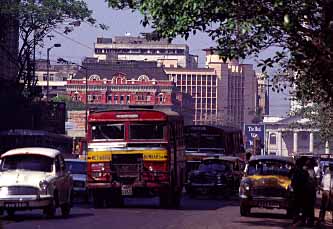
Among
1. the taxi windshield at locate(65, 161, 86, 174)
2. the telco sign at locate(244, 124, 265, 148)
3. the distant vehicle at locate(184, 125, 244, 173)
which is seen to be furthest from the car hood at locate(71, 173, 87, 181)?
the telco sign at locate(244, 124, 265, 148)

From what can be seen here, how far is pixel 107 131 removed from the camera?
33594 mm

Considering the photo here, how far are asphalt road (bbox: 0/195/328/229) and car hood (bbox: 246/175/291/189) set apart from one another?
3.50 feet

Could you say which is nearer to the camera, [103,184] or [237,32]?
[237,32]

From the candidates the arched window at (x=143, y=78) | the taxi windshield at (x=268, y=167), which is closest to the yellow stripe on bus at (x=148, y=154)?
the taxi windshield at (x=268, y=167)

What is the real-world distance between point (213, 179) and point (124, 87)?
81754 mm

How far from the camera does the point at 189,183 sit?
148 ft

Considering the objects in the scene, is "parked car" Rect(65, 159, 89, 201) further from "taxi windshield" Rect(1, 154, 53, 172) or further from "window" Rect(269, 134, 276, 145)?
"window" Rect(269, 134, 276, 145)

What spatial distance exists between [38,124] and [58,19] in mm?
12404

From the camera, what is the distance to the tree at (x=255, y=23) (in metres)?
20.1

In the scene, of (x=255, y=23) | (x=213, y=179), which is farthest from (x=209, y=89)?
(x=255, y=23)

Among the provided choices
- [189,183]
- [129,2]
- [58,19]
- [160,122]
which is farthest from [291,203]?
[58,19]

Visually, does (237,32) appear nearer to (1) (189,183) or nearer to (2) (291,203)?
(2) (291,203)

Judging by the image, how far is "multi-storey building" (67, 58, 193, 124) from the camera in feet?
402

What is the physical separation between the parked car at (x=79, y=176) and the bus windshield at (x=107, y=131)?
185 inches
